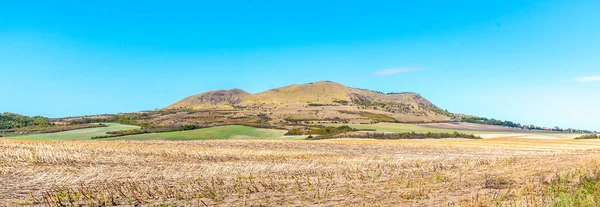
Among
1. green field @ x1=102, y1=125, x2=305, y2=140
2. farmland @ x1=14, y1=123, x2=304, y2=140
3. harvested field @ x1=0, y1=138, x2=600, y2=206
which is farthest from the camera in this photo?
green field @ x1=102, y1=125, x2=305, y2=140

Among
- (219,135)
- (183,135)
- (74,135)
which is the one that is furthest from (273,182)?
(74,135)

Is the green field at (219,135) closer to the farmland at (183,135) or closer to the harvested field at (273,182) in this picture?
the farmland at (183,135)

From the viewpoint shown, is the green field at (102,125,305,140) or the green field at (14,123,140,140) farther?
the green field at (102,125,305,140)

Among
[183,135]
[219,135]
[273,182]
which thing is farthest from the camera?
[219,135]

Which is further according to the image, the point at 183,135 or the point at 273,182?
the point at 183,135

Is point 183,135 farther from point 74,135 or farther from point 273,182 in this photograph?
point 273,182

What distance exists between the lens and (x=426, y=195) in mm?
16875

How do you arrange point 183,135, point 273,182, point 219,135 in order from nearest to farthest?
1. point 273,182
2. point 183,135
3. point 219,135

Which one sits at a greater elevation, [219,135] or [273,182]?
[219,135]

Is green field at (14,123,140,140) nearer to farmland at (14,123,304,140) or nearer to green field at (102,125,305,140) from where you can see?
farmland at (14,123,304,140)

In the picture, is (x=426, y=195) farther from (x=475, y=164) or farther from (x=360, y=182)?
(x=475, y=164)

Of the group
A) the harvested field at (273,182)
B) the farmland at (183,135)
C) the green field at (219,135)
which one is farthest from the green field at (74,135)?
the harvested field at (273,182)

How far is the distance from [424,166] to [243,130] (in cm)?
6372

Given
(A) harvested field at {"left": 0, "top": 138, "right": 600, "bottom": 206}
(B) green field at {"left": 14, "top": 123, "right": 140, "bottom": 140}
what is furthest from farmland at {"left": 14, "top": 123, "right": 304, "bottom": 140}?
(A) harvested field at {"left": 0, "top": 138, "right": 600, "bottom": 206}
